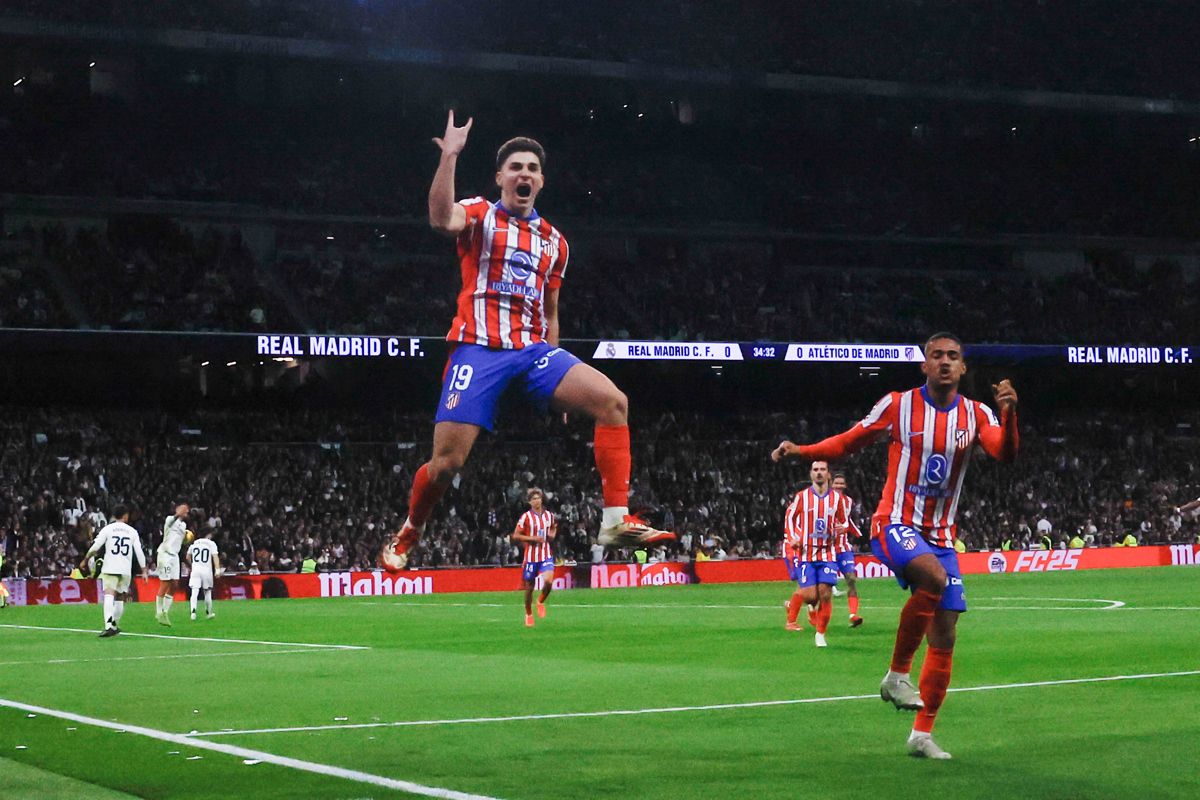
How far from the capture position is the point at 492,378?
8.84m

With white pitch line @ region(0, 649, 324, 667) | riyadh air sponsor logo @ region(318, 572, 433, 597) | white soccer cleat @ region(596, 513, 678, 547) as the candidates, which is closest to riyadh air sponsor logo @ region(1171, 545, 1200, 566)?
riyadh air sponsor logo @ region(318, 572, 433, 597)

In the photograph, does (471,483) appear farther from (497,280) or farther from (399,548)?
(497,280)

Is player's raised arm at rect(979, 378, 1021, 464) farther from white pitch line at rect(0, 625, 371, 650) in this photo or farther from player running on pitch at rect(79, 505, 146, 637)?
player running on pitch at rect(79, 505, 146, 637)

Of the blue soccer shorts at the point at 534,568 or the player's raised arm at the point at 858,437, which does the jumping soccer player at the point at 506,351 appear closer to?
the player's raised arm at the point at 858,437

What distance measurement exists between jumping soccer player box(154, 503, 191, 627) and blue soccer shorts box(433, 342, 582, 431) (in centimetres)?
2165

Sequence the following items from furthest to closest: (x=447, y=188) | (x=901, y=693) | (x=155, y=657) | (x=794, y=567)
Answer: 1. (x=794, y=567)
2. (x=155, y=657)
3. (x=901, y=693)
4. (x=447, y=188)

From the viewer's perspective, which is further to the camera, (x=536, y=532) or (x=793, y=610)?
(x=536, y=532)

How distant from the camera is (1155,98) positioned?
54094 mm

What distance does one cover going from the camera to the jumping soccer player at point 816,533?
21250 mm

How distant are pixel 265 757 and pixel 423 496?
8.80 ft

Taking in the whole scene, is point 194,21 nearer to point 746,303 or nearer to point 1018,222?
point 746,303

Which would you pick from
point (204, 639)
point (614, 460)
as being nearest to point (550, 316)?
point (614, 460)

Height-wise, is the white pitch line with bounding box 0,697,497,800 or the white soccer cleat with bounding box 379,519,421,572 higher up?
the white soccer cleat with bounding box 379,519,421,572

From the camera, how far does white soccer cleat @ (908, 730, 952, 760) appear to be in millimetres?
10016
